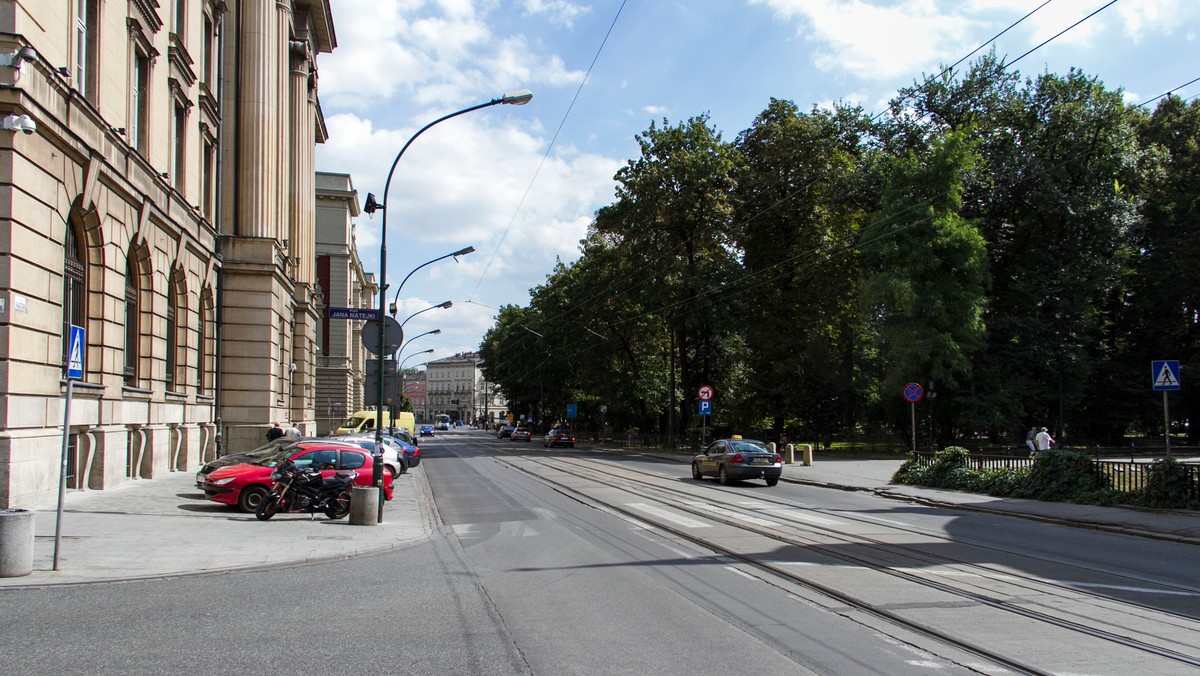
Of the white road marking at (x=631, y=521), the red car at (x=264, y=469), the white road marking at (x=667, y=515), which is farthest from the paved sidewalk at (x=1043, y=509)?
the red car at (x=264, y=469)

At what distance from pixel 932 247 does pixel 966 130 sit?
669 cm

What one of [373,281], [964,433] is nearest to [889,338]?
[964,433]

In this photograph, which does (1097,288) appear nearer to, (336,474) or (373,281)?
(336,474)

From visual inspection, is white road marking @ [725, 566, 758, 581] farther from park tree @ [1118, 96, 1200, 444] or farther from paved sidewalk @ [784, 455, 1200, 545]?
park tree @ [1118, 96, 1200, 444]

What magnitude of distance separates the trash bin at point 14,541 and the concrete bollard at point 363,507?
6.75 m

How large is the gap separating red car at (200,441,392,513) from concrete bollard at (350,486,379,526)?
6.56ft

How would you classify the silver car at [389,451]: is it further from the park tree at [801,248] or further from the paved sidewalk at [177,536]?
the park tree at [801,248]

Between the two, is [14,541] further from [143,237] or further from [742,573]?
[143,237]

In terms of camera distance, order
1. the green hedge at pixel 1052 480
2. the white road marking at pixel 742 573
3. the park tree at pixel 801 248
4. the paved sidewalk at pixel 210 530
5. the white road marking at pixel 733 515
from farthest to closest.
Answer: the park tree at pixel 801 248
the green hedge at pixel 1052 480
the white road marking at pixel 733 515
the paved sidewalk at pixel 210 530
the white road marking at pixel 742 573

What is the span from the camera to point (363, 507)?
1605 centimetres

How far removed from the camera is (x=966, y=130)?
4147 centimetres

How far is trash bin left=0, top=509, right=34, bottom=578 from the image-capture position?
938 centimetres

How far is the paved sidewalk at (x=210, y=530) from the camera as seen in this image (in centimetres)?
1070

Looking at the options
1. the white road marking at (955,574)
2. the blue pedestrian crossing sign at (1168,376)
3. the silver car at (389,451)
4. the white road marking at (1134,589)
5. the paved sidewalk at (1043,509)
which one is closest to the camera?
the white road marking at (1134,589)
